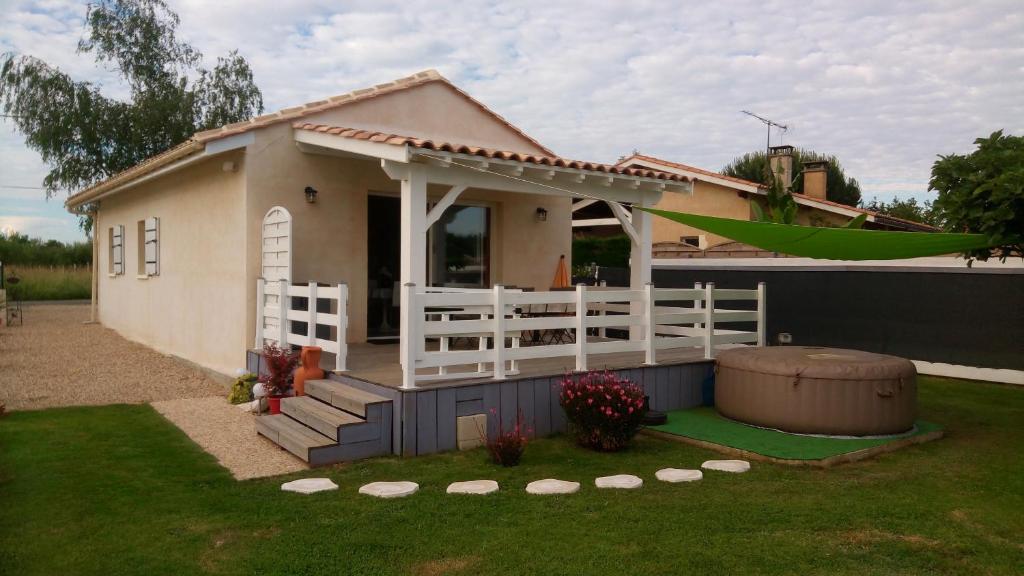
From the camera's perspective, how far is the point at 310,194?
9.00 meters

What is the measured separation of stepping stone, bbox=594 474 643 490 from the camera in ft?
17.5

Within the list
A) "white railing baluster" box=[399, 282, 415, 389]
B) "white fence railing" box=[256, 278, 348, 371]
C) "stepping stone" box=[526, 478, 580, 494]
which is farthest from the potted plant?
"stepping stone" box=[526, 478, 580, 494]

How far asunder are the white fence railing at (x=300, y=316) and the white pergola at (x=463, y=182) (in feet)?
2.57

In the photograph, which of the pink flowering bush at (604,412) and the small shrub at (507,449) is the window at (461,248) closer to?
the pink flowering bush at (604,412)

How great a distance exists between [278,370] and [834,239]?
5.47m

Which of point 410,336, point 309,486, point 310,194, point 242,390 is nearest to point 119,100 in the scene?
point 310,194

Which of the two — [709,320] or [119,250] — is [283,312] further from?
[119,250]

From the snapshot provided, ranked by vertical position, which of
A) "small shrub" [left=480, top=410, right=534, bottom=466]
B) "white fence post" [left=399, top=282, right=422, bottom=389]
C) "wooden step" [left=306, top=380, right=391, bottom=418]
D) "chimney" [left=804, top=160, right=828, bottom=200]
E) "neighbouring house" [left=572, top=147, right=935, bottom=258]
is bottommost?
"small shrub" [left=480, top=410, right=534, bottom=466]

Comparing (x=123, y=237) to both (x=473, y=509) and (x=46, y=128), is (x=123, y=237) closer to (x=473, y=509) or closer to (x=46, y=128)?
(x=473, y=509)

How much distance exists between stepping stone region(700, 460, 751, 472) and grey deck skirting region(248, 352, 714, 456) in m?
1.65

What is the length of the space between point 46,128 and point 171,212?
56.0ft

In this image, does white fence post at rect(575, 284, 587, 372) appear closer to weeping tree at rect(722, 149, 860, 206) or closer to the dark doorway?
the dark doorway

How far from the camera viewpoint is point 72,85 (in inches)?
961

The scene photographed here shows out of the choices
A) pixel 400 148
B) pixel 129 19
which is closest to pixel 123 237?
pixel 400 148
